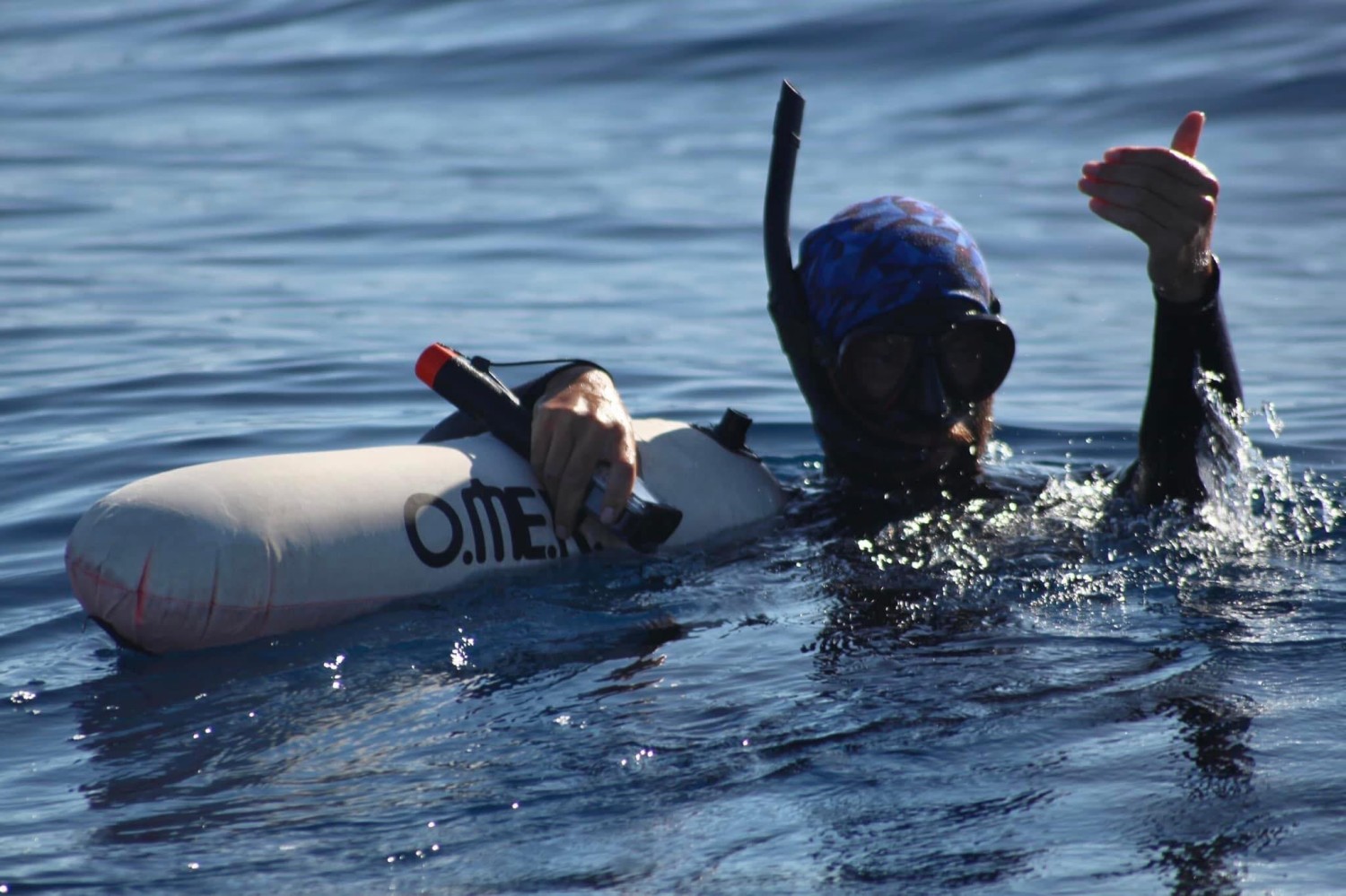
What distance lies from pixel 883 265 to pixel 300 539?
1.70m

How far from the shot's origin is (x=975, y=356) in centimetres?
414

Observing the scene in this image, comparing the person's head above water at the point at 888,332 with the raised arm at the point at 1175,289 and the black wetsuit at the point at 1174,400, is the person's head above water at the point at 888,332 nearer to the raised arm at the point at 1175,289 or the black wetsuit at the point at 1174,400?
the black wetsuit at the point at 1174,400

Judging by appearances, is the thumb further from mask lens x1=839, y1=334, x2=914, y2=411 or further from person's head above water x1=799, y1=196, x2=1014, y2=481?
mask lens x1=839, y1=334, x2=914, y2=411

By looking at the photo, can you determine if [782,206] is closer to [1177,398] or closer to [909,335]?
[909,335]

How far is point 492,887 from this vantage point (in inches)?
93.4

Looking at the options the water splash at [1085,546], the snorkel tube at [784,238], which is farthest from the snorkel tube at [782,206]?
the water splash at [1085,546]

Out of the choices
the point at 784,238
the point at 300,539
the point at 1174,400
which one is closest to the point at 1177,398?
the point at 1174,400

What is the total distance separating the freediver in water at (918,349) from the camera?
3.68 metres

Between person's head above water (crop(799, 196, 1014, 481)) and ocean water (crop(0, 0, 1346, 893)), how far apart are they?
0.22 metres

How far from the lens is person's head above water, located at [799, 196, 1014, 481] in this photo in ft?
13.4

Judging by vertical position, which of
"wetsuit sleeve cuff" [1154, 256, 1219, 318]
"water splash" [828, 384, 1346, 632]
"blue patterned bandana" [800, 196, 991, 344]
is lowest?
"water splash" [828, 384, 1346, 632]

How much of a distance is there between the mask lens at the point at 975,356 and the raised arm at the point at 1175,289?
375 mm

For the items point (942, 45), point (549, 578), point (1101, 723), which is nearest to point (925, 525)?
point (549, 578)

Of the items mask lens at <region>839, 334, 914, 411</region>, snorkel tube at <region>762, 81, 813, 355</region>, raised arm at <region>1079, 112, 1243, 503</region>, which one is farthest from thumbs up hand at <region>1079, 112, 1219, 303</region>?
snorkel tube at <region>762, 81, 813, 355</region>
